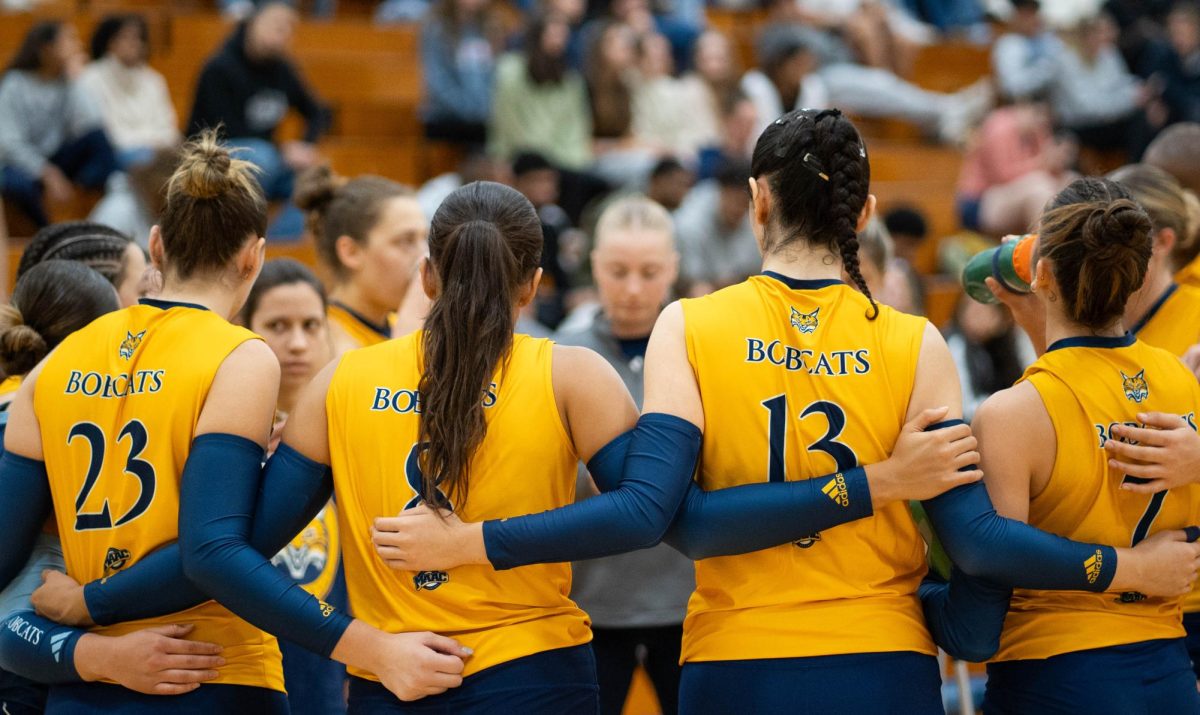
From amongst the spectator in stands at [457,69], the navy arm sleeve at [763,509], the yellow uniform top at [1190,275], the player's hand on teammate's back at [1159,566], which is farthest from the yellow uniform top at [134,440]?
the spectator in stands at [457,69]

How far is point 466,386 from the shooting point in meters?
2.54

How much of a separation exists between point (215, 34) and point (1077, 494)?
915 cm

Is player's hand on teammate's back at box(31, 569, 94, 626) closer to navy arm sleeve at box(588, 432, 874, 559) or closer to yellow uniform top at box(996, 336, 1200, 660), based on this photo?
navy arm sleeve at box(588, 432, 874, 559)

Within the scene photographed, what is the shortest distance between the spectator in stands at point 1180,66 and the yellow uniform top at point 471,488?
1063cm

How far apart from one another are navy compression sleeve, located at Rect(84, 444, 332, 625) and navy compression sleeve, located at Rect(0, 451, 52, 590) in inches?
8.8

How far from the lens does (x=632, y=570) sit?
Result: 12.9 ft

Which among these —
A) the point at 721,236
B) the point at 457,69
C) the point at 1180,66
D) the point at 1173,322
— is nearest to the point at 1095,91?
the point at 1180,66

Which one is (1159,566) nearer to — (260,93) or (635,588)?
(635,588)

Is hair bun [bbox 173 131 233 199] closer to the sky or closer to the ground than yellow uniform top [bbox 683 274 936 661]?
closer to the sky

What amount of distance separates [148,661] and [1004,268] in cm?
194

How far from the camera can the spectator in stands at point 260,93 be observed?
8797mm

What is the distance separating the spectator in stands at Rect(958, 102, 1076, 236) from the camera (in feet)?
34.5

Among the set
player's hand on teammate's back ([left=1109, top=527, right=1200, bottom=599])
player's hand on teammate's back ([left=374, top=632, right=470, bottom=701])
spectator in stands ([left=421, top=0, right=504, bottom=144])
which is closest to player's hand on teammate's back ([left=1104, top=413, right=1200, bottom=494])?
player's hand on teammate's back ([left=1109, top=527, right=1200, bottom=599])

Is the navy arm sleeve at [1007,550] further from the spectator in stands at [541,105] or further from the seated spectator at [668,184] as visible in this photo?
the spectator in stands at [541,105]
